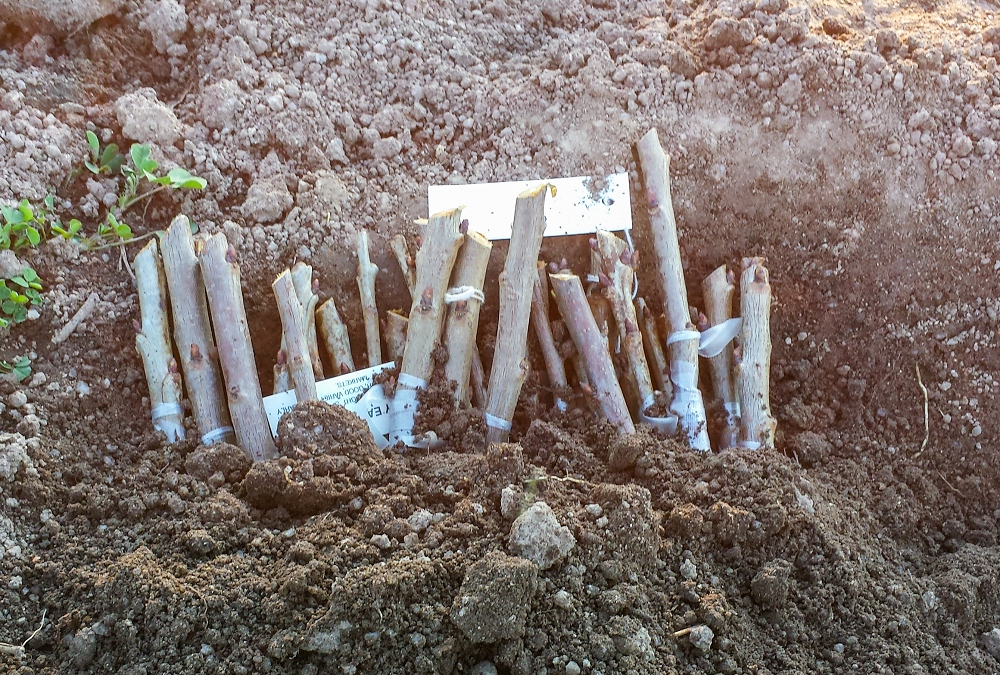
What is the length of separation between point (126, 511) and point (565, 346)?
153 centimetres

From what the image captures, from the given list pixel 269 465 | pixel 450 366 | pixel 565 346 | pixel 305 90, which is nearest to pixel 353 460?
pixel 269 465

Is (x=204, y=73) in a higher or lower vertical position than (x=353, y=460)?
higher

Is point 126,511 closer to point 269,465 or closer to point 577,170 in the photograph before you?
point 269,465

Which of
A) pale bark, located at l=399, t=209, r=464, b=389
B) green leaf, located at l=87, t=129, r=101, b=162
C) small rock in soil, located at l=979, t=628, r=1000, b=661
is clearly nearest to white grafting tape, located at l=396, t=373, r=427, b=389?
pale bark, located at l=399, t=209, r=464, b=389

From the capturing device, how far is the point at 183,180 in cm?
297

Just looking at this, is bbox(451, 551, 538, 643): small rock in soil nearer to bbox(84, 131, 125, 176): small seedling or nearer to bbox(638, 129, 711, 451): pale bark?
bbox(638, 129, 711, 451): pale bark

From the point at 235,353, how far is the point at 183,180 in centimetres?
74

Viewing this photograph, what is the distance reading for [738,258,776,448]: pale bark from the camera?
285 centimetres

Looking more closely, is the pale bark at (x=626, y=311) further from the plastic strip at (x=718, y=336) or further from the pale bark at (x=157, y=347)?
the pale bark at (x=157, y=347)

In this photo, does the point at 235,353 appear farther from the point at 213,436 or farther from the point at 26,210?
the point at 26,210

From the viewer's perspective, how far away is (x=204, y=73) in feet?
11.0

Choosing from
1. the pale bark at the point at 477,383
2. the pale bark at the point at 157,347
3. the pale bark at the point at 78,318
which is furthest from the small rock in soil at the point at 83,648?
A: the pale bark at the point at 477,383

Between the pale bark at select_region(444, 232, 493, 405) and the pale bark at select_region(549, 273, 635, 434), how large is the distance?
27cm

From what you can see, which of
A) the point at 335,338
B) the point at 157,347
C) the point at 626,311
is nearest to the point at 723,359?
the point at 626,311
